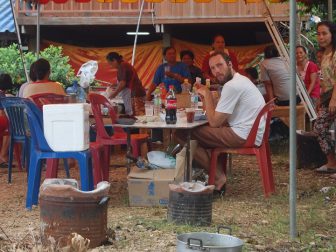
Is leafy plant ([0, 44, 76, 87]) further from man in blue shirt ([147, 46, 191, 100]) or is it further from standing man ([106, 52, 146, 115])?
man in blue shirt ([147, 46, 191, 100])

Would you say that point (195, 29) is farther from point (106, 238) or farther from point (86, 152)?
point (106, 238)

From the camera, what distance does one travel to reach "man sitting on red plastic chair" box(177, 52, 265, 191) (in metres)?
6.62

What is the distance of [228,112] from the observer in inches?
260

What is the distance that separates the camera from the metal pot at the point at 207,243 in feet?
13.4

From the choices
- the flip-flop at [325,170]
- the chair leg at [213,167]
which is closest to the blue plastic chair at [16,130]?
the chair leg at [213,167]

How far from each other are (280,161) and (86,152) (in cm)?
402

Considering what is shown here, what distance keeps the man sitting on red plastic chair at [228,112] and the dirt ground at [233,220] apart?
55cm

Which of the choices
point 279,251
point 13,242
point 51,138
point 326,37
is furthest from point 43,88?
point 279,251

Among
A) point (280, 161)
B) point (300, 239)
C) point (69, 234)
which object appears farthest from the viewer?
point (280, 161)

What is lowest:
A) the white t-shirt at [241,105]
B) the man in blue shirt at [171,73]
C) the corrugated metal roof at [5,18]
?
the white t-shirt at [241,105]

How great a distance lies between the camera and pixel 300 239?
5.14 m

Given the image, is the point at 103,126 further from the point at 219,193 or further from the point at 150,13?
the point at 150,13

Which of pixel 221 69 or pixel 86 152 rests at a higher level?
pixel 221 69

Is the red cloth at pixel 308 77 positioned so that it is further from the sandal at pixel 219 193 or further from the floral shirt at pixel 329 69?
the sandal at pixel 219 193
